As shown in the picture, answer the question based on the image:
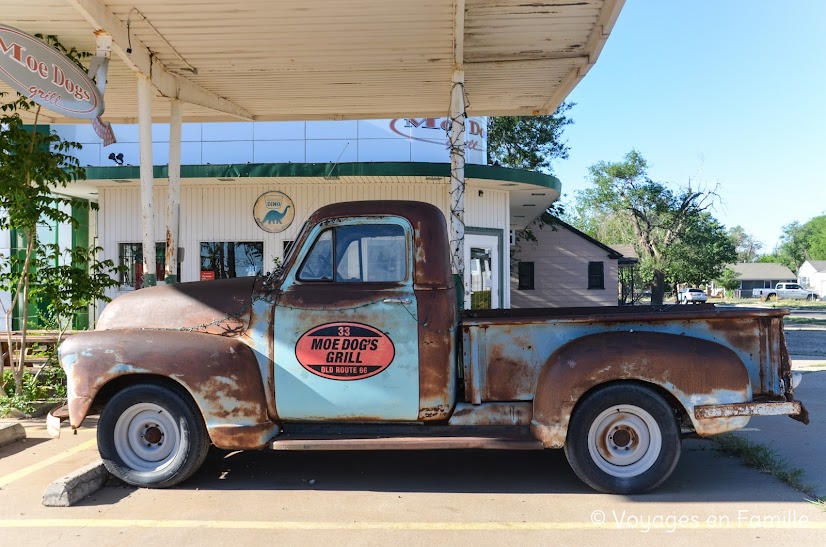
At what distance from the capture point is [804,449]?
6082 millimetres

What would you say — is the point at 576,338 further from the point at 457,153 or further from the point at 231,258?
the point at 231,258

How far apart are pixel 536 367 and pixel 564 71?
5.09m

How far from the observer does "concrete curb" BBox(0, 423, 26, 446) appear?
6484 mm

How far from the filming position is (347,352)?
485cm

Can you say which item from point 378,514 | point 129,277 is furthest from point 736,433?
point 129,277

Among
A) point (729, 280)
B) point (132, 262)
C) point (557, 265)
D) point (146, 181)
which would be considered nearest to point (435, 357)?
point (146, 181)

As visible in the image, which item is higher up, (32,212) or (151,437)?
(32,212)

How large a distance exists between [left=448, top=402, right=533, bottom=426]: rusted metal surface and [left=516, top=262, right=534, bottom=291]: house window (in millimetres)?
19266

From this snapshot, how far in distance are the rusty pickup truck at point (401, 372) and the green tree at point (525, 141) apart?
19.3 m

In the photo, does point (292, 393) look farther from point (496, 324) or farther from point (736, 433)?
point (736, 433)

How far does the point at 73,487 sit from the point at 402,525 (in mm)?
2561

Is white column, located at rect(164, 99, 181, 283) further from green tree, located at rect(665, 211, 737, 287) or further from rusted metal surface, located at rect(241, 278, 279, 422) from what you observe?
green tree, located at rect(665, 211, 737, 287)

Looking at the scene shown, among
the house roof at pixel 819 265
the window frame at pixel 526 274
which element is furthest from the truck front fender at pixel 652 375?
the house roof at pixel 819 265

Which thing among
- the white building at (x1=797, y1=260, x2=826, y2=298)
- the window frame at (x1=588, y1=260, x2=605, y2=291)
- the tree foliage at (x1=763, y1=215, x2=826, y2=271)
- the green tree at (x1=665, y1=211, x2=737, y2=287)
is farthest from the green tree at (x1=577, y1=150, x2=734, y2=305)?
the tree foliage at (x1=763, y1=215, x2=826, y2=271)
